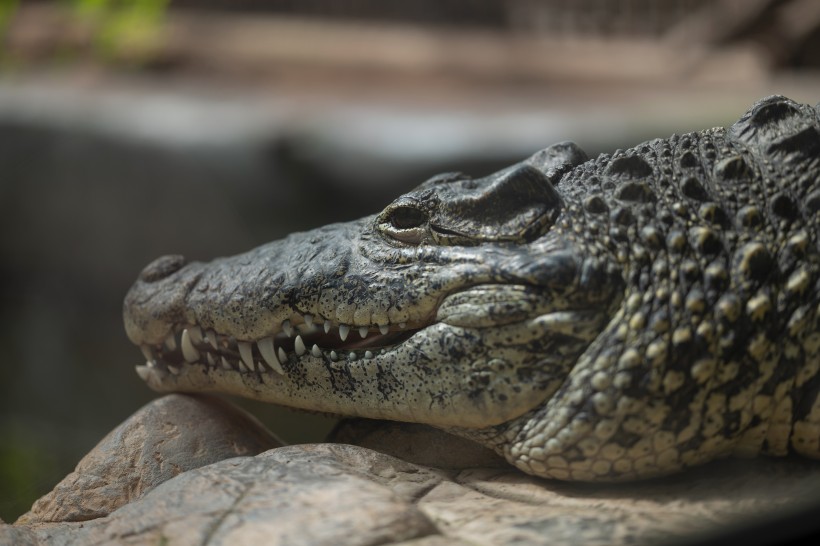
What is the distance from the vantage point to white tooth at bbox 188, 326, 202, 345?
2.82m

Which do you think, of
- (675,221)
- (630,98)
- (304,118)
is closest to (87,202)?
(304,118)

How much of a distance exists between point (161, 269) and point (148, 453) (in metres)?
0.68

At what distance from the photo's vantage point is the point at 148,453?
280cm

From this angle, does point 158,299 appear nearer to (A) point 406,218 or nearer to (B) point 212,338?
(B) point 212,338

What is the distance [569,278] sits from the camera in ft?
7.38

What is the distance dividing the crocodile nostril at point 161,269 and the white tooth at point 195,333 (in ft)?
1.06

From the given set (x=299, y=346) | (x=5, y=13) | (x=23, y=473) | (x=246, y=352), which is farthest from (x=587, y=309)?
(x=5, y=13)

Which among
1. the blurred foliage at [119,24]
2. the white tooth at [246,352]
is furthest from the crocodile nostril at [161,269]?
the blurred foliage at [119,24]

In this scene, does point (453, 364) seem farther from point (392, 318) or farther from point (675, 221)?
point (675, 221)

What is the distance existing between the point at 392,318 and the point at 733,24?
8.11m

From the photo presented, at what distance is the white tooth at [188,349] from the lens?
9.35 feet

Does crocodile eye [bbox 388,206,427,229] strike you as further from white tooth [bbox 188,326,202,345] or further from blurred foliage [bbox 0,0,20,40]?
blurred foliage [bbox 0,0,20,40]

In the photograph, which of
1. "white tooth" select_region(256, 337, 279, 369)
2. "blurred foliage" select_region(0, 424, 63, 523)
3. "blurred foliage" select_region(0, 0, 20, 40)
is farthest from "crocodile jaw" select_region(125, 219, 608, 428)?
"blurred foliage" select_region(0, 0, 20, 40)

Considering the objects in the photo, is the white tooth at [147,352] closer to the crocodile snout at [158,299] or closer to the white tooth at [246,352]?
the crocodile snout at [158,299]
